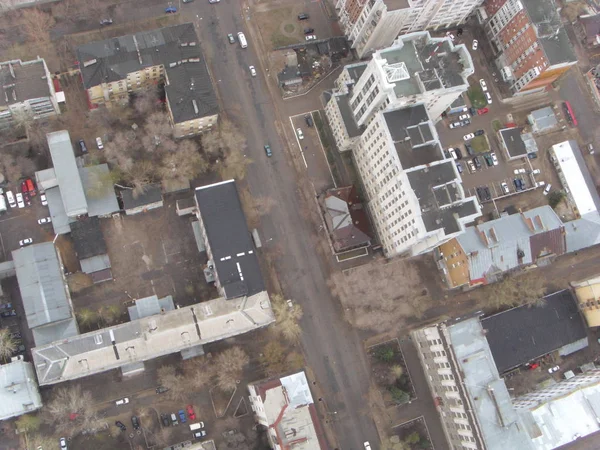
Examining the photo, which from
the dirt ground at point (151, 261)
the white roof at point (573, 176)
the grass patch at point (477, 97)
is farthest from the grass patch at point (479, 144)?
the dirt ground at point (151, 261)

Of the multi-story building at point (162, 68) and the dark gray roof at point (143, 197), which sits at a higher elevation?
the multi-story building at point (162, 68)

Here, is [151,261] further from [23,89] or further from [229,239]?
[23,89]

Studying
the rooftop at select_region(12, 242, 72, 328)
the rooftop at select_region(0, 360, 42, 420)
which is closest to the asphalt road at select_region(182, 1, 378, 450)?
the rooftop at select_region(12, 242, 72, 328)

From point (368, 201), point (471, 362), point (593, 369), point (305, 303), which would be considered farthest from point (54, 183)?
point (593, 369)

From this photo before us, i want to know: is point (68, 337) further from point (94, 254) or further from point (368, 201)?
point (368, 201)

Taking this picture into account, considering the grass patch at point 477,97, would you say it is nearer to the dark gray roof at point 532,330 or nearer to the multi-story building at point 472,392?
the dark gray roof at point 532,330

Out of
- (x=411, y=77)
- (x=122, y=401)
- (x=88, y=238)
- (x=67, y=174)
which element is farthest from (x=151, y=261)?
(x=411, y=77)
